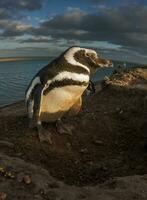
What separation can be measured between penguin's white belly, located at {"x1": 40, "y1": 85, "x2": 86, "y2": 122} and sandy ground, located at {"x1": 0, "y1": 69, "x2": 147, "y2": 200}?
1.14 feet

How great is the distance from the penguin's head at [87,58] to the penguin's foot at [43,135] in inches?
52.7

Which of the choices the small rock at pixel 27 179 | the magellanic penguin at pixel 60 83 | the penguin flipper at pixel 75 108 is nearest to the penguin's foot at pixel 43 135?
the magellanic penguin at pixel 60 83

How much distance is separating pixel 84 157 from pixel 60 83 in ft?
4.52

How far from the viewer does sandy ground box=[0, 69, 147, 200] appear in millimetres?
6535

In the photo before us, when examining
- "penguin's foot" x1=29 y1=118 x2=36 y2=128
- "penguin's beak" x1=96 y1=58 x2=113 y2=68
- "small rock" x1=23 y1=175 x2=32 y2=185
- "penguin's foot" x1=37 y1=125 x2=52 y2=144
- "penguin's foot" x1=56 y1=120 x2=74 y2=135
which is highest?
"penguin's beak" x1=96 y1=58 x2=113 y2=68

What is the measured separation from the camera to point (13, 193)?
6.31 meters

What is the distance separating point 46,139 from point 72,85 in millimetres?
1068

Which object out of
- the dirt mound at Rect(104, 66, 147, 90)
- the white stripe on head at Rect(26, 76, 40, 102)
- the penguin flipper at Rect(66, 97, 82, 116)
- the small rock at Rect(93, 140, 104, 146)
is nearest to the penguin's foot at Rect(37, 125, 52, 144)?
the white stripe on head at Rect(26, 76, 40, 102)

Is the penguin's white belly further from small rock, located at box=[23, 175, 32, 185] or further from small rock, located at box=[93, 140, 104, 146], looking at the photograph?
small rock, located at box=[23, 175, 32, 185]

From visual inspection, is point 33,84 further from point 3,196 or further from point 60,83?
point 3,196

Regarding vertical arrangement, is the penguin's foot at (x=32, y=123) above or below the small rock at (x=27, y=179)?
below

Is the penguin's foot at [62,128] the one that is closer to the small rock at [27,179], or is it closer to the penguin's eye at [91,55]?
the penguin's eye at [91,55]

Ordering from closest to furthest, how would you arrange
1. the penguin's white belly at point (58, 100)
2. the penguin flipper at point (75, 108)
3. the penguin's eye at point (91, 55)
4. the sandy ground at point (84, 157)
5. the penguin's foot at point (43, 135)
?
the sandy ground at point (84, 157)
the penguin's foot at point (43, 135)
the penguin's white belly at point (58, 100)
the penguin's eye at point (91, 55)
the penguin flipper at point (75, 108)

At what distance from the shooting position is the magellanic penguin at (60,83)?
884 centimetres
